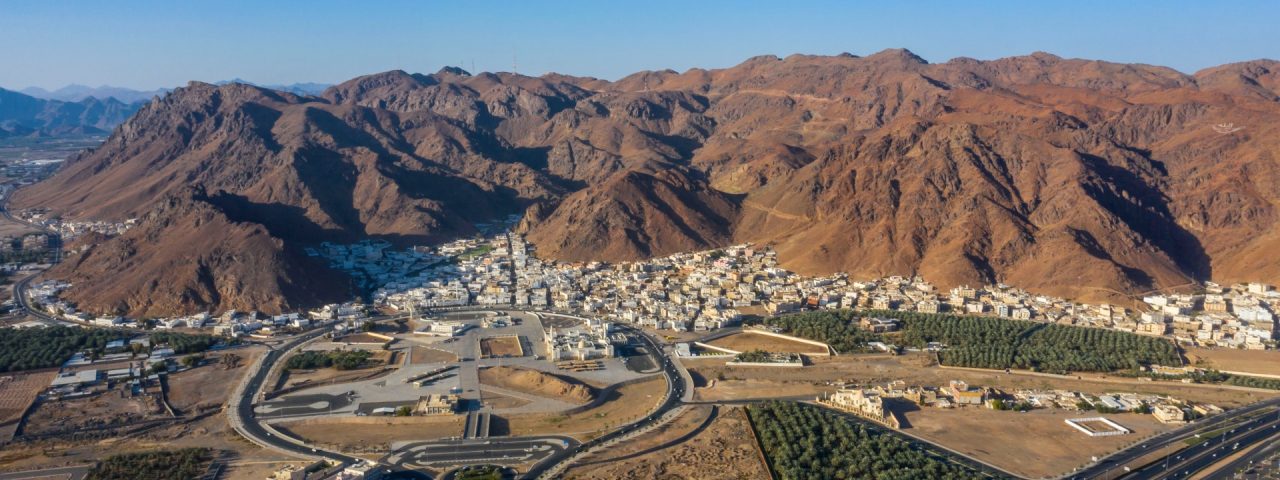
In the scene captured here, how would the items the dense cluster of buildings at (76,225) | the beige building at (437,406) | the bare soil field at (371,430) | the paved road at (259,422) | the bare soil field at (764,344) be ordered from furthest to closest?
A: the dense cluster of buildings at (76,225), the bare soil field at (764,344), the beige building at (437,406), the bare soil field at (371,430), the paved road at (259,422)

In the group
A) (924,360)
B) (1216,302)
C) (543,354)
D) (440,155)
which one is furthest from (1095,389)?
(440,155)

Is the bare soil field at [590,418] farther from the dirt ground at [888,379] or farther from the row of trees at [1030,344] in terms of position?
the row of trees at [1030,344]

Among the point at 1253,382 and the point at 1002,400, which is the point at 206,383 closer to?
the point at 1002,400

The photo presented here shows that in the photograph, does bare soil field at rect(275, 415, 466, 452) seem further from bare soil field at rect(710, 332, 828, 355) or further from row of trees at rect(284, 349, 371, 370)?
bare soil field at rect(710, 332, 828, 355)

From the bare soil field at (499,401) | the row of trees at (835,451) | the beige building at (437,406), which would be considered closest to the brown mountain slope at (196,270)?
the beige building at (437,406)

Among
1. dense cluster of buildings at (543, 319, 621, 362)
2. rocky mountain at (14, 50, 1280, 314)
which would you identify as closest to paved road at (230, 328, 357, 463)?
rocky mountain at (14, 50, 1280, 314)

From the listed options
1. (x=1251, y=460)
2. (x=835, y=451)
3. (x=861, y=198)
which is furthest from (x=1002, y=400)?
(x=861, y=198)
